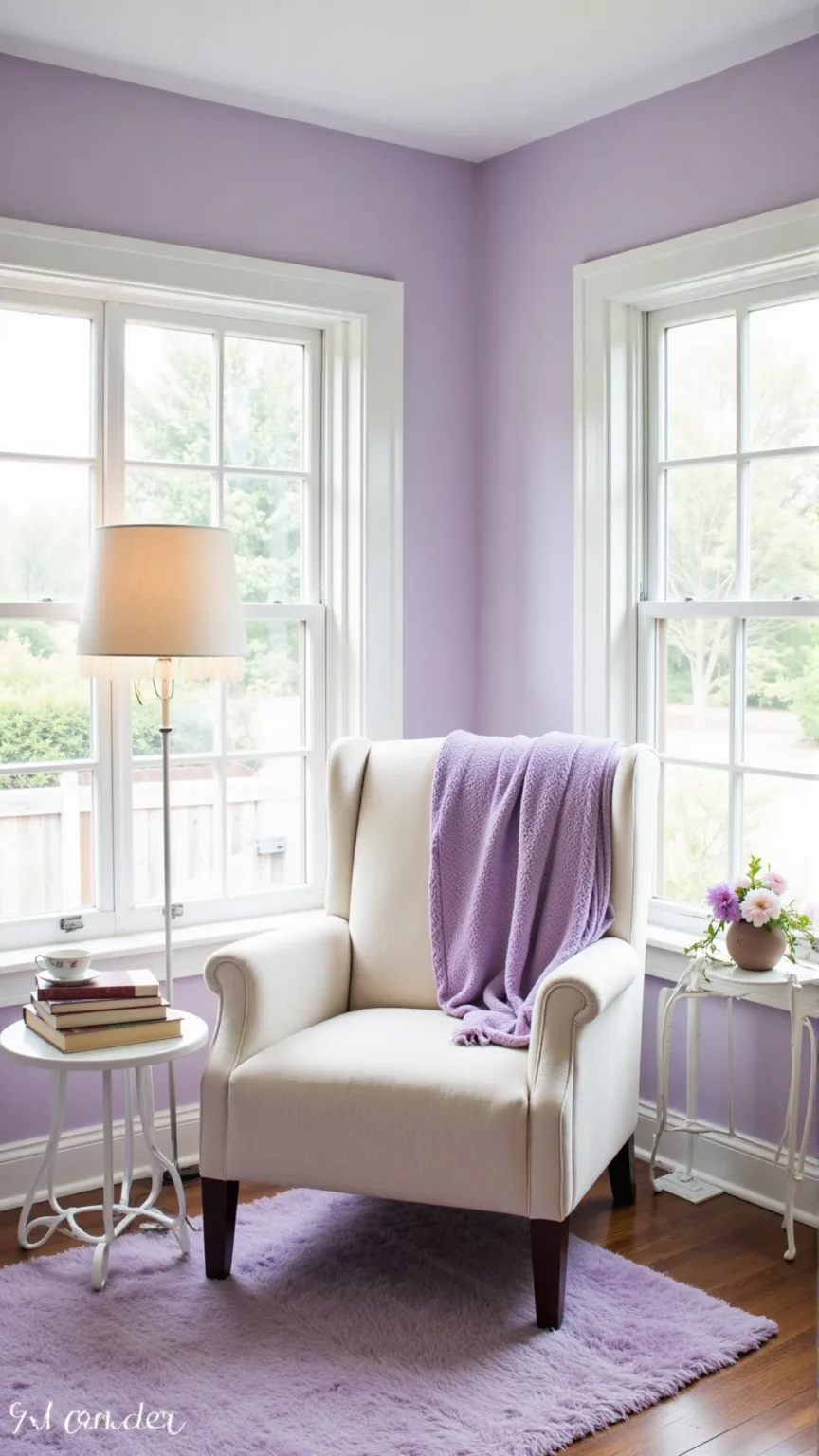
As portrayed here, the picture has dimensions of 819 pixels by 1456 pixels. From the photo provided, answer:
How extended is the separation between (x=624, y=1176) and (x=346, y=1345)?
0.86m

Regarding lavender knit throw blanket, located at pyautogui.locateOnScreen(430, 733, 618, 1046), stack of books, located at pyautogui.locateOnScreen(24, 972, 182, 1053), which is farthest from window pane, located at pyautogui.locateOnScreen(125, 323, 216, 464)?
stack of books, located at pyautogui.locateOnScreen(24, 972, 182, 1053)

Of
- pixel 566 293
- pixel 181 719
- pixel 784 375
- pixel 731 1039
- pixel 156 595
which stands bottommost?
pixel 731 1039

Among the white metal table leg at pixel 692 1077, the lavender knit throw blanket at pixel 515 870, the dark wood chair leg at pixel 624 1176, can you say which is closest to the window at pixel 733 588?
the white metal table leg at pixel 692 1077

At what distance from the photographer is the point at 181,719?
3.47 m

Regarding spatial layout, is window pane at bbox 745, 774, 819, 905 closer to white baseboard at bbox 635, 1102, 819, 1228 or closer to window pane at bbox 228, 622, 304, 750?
white baseboard at bbox 635, 1102, 819, 1228

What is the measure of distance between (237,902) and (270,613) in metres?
0.77

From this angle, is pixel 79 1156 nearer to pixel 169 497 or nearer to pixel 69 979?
pixel 69 979

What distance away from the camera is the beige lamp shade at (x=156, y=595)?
2.80 meters

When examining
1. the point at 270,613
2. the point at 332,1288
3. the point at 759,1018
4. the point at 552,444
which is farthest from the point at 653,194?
the point at 332,1288

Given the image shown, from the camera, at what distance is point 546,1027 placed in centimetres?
252

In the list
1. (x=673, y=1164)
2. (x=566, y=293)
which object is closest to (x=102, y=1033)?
(x=673, y=1164)

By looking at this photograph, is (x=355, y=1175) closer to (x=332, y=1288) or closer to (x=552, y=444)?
(x=332, y=1288)

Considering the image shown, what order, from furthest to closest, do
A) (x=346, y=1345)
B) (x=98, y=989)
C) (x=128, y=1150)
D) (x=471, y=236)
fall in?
(x=471, y=236) → (x=128, y=1150) → (x=98, y=989) → (x=346, y=1345)

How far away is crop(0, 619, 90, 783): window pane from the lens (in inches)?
126
